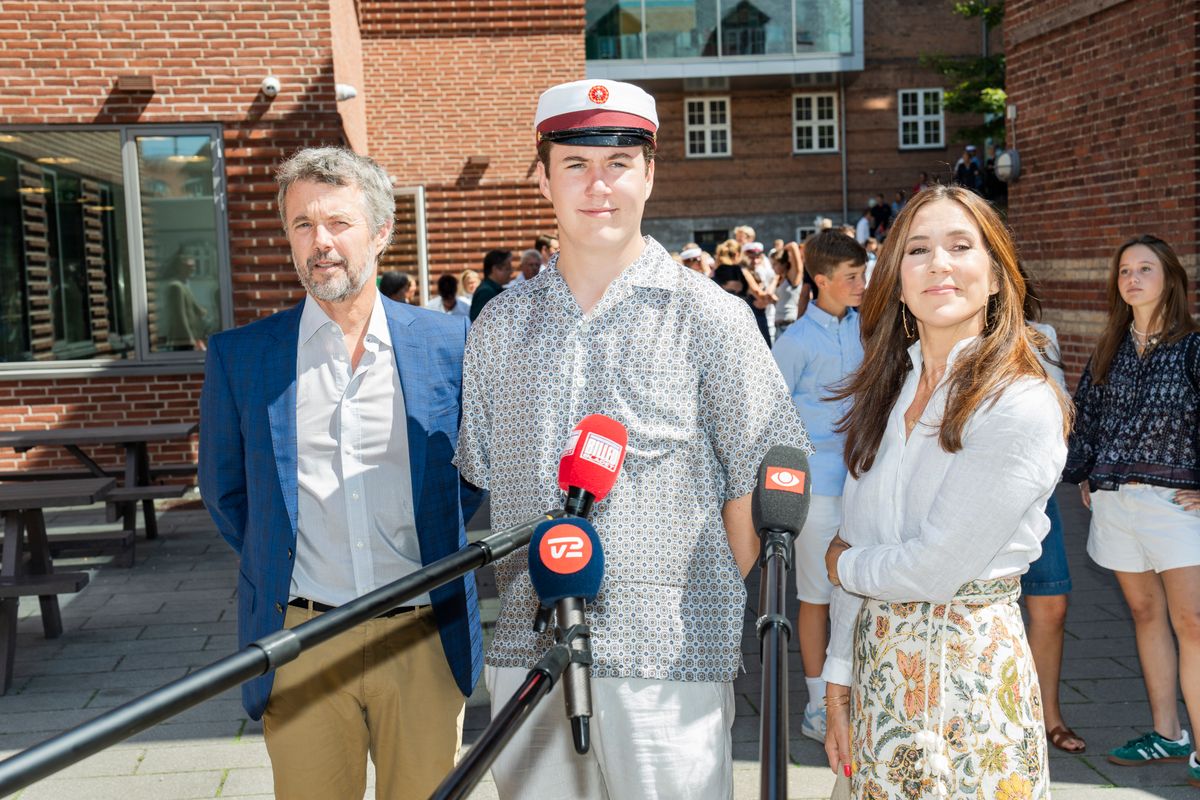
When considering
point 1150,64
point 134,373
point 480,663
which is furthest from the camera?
point 134,373

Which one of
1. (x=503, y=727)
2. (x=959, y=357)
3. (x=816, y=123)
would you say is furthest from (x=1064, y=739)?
(x=816, y=123)

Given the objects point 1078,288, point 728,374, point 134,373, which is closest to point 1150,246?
point 728,374

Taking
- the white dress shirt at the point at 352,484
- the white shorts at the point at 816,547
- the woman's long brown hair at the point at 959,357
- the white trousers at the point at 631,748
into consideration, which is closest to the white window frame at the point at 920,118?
the white shorts at the point at 816,547

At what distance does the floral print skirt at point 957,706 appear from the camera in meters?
2.50

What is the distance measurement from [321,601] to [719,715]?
41.7 inches

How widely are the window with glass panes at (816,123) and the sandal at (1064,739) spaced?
1260 inches

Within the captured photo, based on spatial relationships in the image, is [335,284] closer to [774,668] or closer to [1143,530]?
[774,668]

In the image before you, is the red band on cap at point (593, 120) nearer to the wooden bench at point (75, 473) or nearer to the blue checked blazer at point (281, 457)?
the blue checked blazer at point (281, 457)

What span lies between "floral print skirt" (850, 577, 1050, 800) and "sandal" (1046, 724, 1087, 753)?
2502 mm

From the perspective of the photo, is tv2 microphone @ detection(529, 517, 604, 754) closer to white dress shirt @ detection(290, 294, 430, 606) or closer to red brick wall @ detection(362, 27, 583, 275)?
white dress shirt @ detection(290, 294, 430, 606)

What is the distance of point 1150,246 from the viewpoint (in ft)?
16.1

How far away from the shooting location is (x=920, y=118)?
3584cm

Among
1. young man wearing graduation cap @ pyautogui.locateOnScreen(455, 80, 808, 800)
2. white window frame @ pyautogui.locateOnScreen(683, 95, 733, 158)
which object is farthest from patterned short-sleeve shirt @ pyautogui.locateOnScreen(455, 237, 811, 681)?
white window frame @ pyautogui.locateOnScreen(683, 95, 733, 158)

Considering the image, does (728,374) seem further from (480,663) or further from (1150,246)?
(1150,246)
